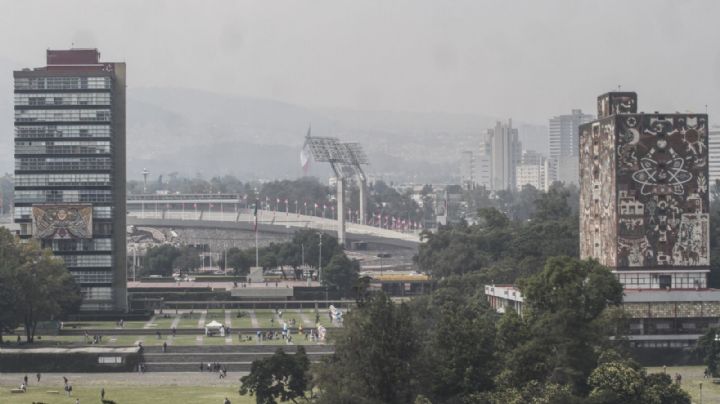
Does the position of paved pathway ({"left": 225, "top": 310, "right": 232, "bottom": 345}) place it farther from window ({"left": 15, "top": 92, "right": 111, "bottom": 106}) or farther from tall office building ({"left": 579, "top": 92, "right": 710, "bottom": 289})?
tall office building ({"left": 579, "top": 92, "right": 710, "bottom": 289})

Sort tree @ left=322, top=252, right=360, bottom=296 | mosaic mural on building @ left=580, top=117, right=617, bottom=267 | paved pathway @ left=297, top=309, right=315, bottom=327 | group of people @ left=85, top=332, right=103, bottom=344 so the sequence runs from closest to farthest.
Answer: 1. mosaic mural on building @ left=580, top=117, right=617, bottom=267
2. group of people @ left=85, top=332, right=103, bottom=344
3. paved pathway @ left=297, top=309, right=315, bottom=327
4. tree @ left=322, top=252, right=360, bottom=296

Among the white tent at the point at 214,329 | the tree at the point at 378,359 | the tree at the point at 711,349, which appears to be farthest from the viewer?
the white tent at the point at 214,329

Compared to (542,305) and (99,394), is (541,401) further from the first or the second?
(99,394)

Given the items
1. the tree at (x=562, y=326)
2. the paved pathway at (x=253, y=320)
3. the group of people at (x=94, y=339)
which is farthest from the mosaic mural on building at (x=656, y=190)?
the group of people at (x=94, y=339)

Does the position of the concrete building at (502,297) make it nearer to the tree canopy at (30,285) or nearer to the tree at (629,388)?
the tree canopy at (30,285)

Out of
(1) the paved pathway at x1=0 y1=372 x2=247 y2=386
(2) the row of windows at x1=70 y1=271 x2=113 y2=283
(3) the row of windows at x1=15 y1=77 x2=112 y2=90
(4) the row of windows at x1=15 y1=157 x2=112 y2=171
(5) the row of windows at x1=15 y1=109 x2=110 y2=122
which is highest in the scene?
(3) the row of windows at x1=15 y1=77 x2=112 y2=90

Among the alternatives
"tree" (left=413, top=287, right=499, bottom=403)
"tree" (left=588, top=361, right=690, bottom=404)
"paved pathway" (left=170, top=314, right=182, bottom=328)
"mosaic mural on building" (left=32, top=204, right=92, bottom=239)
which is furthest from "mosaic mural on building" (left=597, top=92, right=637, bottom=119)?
"mosaic mural on building" (left=32, top=204, right=92, bottom=239)

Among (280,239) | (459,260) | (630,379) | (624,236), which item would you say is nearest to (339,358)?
(630,379)
